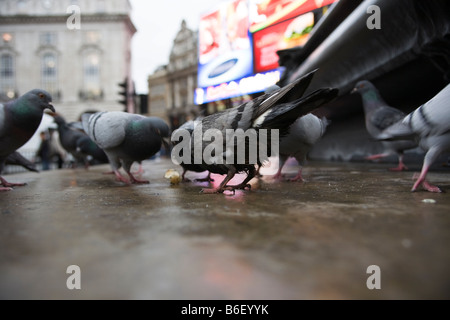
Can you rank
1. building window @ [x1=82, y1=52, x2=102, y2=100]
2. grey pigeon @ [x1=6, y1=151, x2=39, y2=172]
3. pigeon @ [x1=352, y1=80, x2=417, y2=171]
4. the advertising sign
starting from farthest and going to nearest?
1. building window @ [x1=82, y1=52, x2=102, y2=100]
2. the advertising sign
3. pigeon @ [x1=352, y1=80, x2=417, y2=171]
4. grey pigeon @ [x1=6, y1=151, x2=39, y2=172]

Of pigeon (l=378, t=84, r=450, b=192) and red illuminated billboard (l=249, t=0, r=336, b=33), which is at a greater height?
red illuminated billboard (l=249, t=0, r=336, b=33)

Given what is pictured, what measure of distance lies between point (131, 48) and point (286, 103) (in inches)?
1449

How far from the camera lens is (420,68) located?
4199mm

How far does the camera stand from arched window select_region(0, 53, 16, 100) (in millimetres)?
30250

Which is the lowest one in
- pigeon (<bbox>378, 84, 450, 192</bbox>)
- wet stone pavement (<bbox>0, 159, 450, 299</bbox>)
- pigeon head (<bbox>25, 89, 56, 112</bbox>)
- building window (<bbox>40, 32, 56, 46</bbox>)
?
wet stone pavement (<bbox>0, 159, 450, 299</bbox>)

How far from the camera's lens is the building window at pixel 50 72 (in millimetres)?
30250

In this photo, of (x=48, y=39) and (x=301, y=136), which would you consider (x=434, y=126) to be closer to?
(x=301, y=136)

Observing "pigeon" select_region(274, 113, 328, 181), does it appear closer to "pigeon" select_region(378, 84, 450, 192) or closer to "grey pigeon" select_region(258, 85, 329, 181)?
"grey pigeon" select_region(258, 85, 329, 181)

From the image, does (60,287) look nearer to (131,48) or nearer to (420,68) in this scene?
(420,68)

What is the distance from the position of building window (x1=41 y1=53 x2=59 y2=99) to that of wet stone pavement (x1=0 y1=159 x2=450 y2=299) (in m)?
33.7

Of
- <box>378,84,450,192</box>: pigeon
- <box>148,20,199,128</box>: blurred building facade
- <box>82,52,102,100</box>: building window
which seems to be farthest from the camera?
Result: <box>148,20,199,128</box>: blurred building facade

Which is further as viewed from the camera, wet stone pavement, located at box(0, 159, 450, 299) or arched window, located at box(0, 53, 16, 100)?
arched window, located at box(0, 53, 16, 100)

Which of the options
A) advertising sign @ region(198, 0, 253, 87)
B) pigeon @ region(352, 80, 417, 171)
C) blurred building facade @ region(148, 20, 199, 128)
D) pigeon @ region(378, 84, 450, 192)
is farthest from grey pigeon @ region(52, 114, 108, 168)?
blurred building facade @ region(148, 20, 199, 128)
